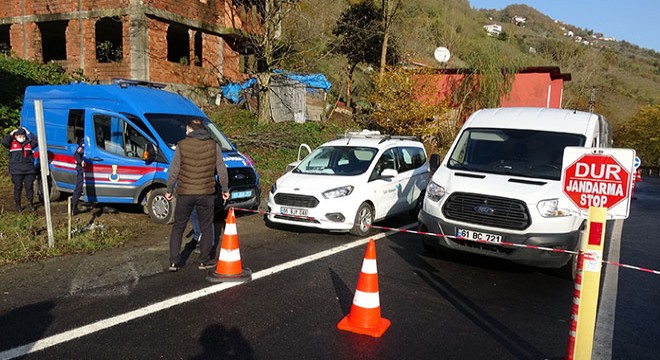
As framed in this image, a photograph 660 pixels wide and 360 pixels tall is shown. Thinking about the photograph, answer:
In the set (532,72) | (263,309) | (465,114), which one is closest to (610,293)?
(263,309)

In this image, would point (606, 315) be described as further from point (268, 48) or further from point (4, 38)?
point (4, 38)

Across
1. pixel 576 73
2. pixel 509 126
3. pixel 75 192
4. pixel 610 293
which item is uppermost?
pixel 576 73

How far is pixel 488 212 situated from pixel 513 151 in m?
1.47

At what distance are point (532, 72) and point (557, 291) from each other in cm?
2425

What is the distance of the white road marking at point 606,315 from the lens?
4.12 meters

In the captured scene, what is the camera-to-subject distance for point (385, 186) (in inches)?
345

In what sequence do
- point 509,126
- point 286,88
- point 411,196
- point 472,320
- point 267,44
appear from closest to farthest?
point 472,320
point 509,126
point 411,196
point 267,44
point 286,88

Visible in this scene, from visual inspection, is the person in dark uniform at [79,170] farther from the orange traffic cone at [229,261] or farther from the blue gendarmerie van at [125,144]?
the orange traffic cone at [229,261]

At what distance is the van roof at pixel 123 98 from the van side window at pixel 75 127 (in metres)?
0.18

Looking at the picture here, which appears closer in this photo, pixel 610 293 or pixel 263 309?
pixel 263 309

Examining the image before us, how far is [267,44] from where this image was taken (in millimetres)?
17672

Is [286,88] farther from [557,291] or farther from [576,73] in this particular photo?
[576,73]

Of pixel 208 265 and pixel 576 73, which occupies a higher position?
pixel 576 73

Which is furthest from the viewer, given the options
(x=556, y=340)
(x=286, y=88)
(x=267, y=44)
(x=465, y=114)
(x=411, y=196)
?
(x=465, y=114)
